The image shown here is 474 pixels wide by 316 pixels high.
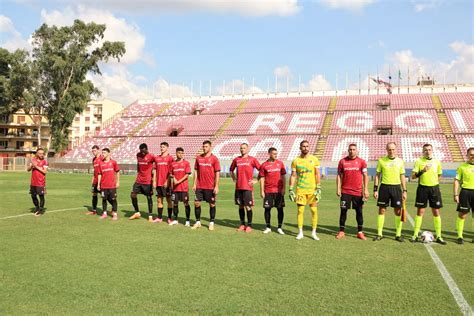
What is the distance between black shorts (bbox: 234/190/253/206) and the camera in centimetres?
984

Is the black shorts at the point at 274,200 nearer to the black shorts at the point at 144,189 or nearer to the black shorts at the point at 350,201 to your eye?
the black shorts at the point at 350,201

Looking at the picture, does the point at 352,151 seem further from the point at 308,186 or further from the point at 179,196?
the point at 179,196

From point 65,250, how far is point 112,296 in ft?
9.38

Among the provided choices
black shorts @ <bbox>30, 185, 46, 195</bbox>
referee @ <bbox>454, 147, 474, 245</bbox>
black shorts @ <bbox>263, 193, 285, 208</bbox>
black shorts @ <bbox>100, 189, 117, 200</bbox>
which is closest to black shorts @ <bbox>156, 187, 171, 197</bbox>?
black shorts @ <bbox>100, 189, 117, 200</bbox>

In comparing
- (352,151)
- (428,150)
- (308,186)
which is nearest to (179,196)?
(308,186)

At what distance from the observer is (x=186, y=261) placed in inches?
265

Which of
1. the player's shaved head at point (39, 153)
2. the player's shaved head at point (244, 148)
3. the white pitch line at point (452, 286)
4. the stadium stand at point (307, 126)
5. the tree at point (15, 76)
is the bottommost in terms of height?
the white pitch line at point (452, 286)

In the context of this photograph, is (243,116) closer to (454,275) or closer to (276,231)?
(276,231)

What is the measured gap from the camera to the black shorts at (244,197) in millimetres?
9836

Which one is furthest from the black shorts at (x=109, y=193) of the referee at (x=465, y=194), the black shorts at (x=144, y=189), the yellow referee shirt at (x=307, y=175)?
the referee at (x=465, y=194)

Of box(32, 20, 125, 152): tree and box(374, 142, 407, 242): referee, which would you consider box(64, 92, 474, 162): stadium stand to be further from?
box(374, 142, 407, 242): referee

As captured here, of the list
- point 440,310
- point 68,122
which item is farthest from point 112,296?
point 68,122

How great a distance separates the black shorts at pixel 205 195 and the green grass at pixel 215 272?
762 mm

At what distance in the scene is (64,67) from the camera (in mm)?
46281
